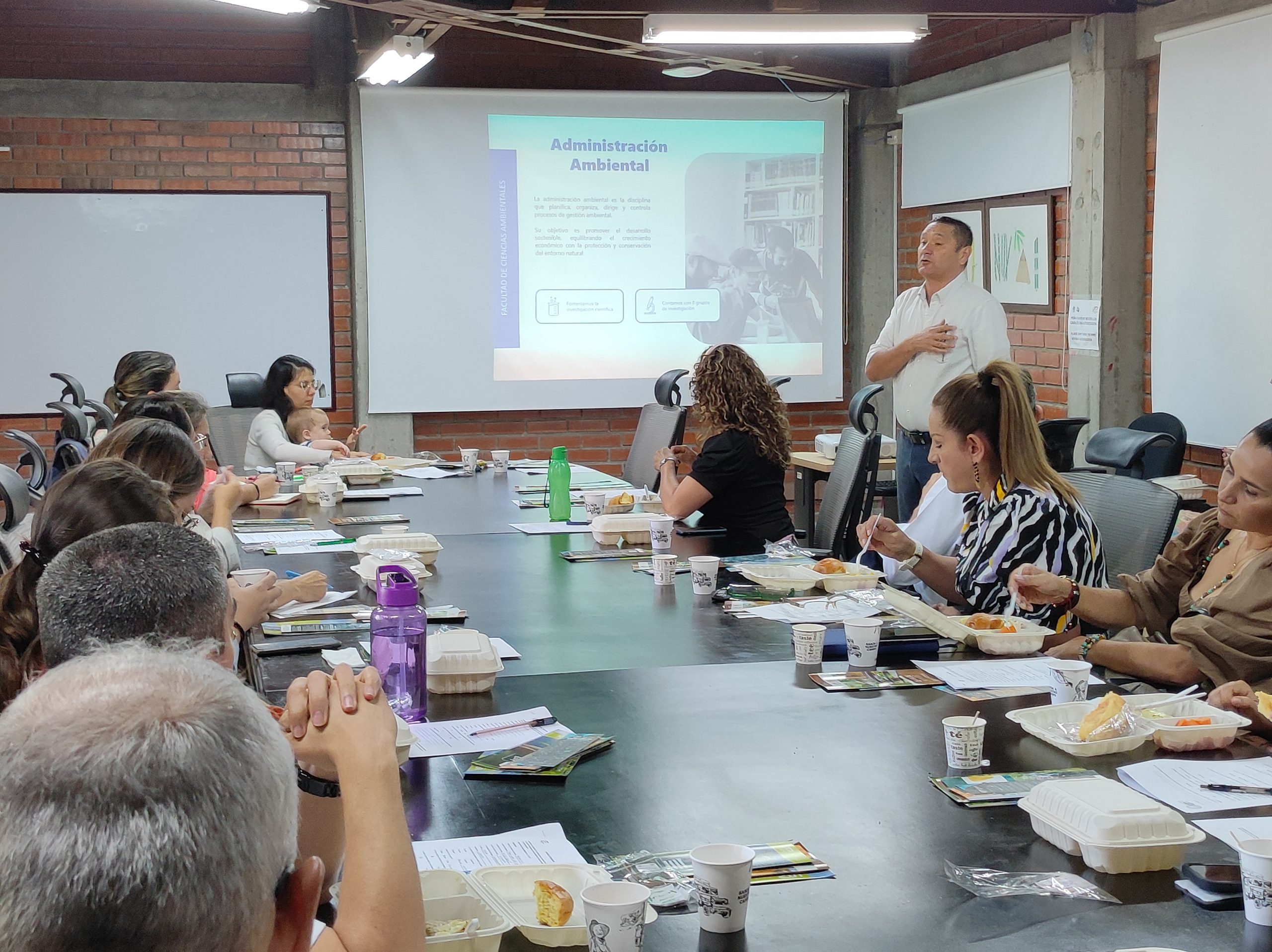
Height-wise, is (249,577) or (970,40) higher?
(970,40)

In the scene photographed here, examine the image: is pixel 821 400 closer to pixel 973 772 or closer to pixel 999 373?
pixel 999 373

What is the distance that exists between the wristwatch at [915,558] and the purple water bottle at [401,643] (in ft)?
4.82

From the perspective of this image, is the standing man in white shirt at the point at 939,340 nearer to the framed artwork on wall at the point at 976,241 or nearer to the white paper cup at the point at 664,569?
the framed artwork on wall at the point at 976,241

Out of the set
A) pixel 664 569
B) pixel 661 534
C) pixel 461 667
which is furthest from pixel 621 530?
pixel 461 667

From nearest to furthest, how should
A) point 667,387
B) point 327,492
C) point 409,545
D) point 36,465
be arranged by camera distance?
point 409,545
point 327,492
point 36,465
point 667,387

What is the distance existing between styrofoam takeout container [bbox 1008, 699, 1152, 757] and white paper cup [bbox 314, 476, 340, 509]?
2943 mm

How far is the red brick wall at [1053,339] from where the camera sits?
6117 millimetres

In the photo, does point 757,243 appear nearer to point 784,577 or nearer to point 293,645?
point 784,577

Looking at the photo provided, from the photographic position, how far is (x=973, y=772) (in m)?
1.81

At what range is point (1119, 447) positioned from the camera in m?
4.23

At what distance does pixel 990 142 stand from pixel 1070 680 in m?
5.00

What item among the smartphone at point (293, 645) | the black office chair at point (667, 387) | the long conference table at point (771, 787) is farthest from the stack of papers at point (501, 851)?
the black office chair at point (667, 387)

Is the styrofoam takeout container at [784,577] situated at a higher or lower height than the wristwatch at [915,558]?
lower

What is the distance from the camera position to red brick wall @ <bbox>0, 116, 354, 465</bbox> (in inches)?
280
